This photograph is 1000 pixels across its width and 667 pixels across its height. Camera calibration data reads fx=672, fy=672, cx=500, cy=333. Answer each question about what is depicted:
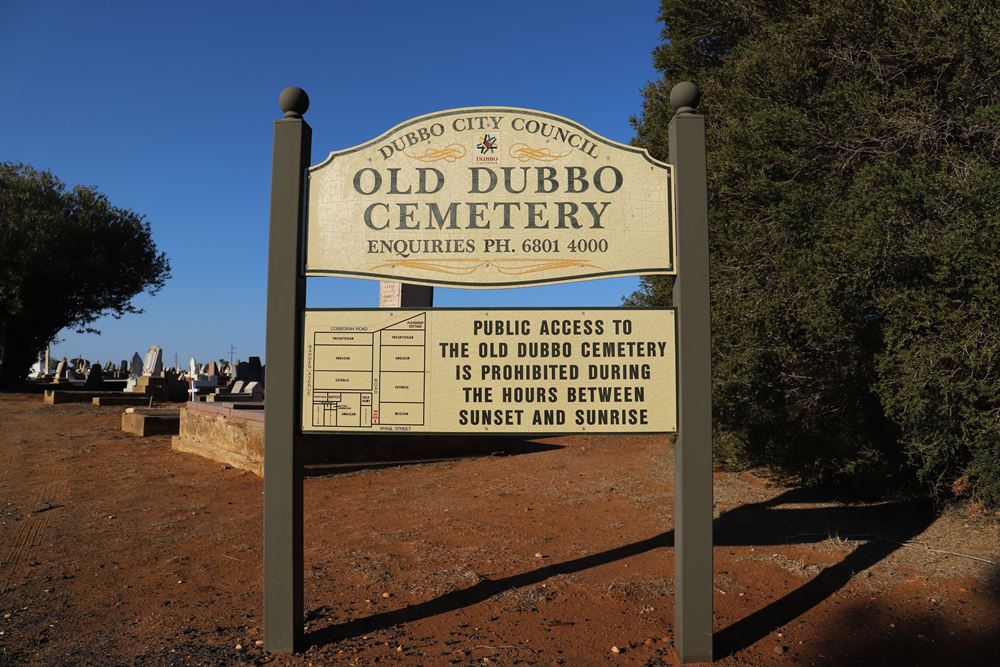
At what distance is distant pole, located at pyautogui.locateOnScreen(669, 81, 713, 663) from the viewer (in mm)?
4195

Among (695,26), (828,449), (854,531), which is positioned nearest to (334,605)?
(854,531)

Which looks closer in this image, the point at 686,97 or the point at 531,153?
the point at 686,97

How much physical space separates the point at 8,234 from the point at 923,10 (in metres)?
29.5

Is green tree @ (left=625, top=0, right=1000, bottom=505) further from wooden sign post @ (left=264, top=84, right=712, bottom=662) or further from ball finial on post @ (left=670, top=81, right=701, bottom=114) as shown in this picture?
wooden sign post @ (left=264, top=84, right=712, bottom=662)

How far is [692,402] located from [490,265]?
5.33 feet

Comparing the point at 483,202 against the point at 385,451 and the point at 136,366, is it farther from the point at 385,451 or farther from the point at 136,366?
the point at 136,366

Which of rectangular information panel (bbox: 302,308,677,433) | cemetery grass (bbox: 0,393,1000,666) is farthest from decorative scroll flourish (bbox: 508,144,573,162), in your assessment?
cemetery grass (bbox: 0,393,1000,666)

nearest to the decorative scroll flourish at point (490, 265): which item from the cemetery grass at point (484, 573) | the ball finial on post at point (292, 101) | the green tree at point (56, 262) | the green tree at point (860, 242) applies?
the ball finial on post at point (292, 101)

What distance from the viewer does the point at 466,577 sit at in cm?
557

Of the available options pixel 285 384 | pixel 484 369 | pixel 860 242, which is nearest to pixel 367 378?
pixel 285 384

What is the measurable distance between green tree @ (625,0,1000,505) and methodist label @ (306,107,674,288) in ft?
11.9

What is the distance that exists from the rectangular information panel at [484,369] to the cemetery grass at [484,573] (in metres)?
1.41

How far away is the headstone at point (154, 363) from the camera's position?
104ft

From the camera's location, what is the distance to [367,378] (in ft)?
15.1
